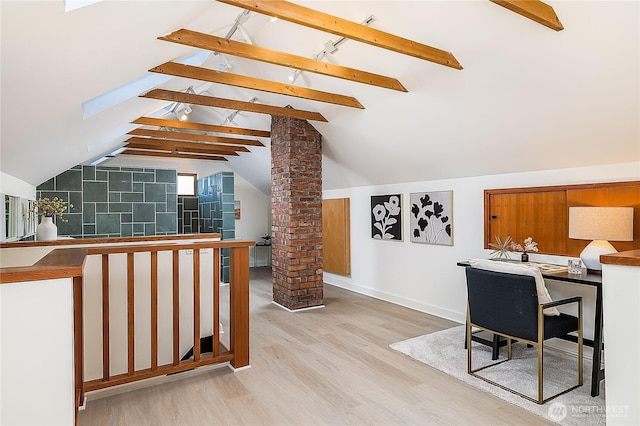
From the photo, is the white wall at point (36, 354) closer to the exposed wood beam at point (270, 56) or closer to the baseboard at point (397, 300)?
the exposed wood beam at point (270, 56)

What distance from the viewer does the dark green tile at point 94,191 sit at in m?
6.60

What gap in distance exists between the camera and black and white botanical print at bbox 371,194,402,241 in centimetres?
Result: 532

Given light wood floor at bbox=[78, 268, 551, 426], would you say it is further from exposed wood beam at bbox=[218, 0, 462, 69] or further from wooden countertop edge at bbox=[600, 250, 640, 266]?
exposed wood beam at bbox=[218, 0, 462, 69]

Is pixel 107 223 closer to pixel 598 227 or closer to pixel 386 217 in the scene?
pixel 386 217

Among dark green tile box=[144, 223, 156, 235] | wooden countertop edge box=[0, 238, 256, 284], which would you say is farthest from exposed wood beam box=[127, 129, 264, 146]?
wooden countertop edge box=[0, 238, 256, 284]

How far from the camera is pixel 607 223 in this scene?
292 cm

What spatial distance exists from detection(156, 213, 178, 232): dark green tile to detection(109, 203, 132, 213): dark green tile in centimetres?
51

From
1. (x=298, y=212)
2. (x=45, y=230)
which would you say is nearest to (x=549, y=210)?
(x=298, y=212)

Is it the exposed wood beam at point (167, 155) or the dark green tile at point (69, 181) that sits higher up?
the exposed wood beam at point (167, 155)

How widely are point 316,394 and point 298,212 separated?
2676 millimetres

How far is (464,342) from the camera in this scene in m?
3.70

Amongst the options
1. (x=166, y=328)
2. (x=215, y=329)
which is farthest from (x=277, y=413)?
(x=166, y=328)

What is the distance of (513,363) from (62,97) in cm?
399

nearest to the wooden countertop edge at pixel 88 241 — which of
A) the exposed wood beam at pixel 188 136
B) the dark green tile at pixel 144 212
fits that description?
the exposed wood beam at pixel 188 136
